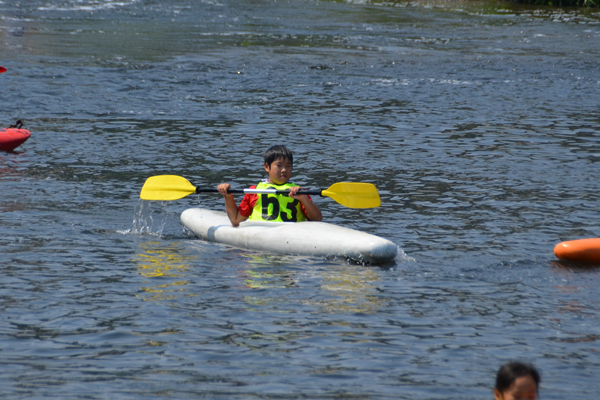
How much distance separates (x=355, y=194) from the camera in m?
7.31

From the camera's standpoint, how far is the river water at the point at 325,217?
4504 millimetres

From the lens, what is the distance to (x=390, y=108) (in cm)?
1419

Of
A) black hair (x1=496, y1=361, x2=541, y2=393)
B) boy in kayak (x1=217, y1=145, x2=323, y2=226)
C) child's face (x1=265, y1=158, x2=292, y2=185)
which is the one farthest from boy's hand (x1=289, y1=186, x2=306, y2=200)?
black hair (x1=496, y1=361, x2=541, y2=393)

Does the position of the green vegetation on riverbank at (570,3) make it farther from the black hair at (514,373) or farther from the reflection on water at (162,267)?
the black hair at (514,373)

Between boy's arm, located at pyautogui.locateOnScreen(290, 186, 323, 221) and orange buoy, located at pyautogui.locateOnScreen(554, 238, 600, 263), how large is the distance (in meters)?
2.05

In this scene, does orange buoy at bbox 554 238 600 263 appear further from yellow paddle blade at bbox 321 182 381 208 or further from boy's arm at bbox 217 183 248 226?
boy's arm at bbox 217 183 248 226

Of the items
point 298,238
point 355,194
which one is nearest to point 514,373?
point 298,238

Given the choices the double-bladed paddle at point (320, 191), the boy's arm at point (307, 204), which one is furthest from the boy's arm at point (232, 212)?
the boy's arm at point (307, 204)

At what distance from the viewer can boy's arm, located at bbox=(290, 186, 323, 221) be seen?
682 centimetres

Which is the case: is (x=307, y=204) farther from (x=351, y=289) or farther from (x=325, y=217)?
(x=351, y=289)

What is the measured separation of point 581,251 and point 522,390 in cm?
348

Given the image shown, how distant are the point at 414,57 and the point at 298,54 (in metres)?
2.80

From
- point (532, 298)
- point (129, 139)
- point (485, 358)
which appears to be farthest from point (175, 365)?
point (129, 139)

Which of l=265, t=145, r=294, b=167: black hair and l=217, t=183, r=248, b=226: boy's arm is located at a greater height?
l=265, t=145, r=294, b=167: black hair
